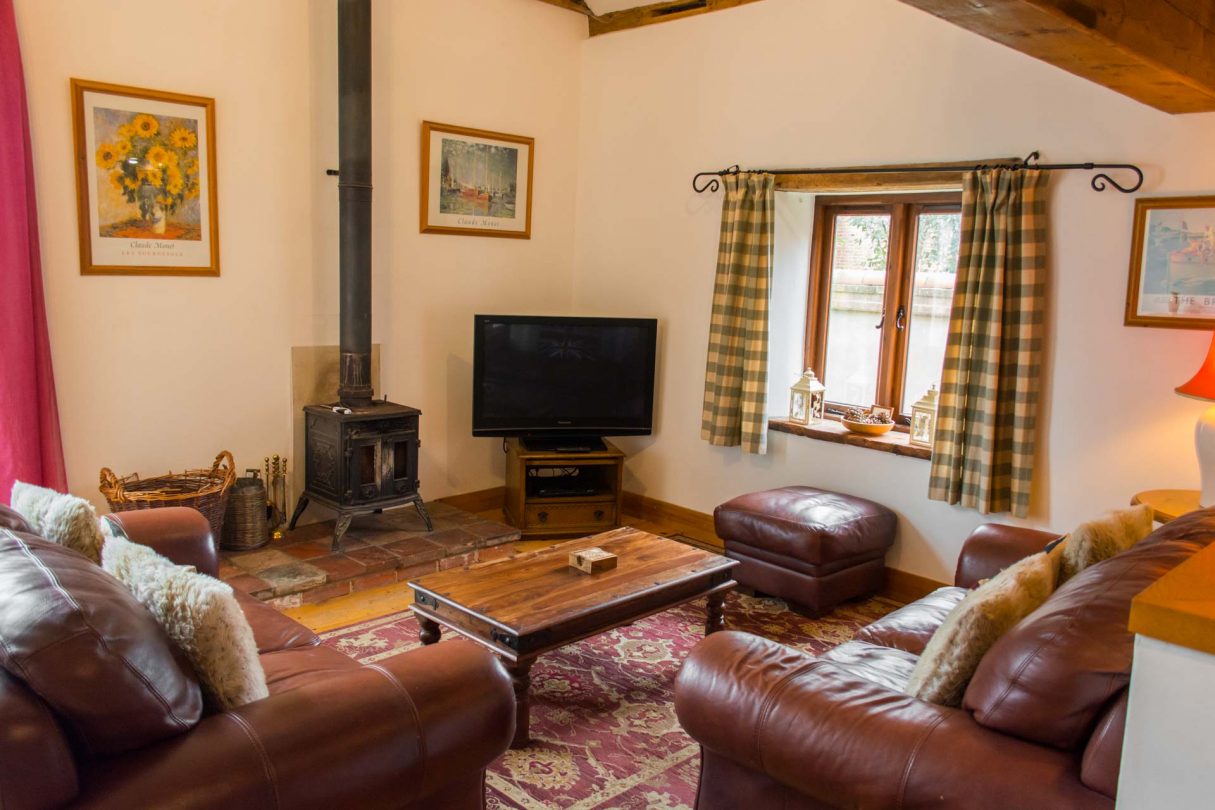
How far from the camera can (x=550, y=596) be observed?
301 cm

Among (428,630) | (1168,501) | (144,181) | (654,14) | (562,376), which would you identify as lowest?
(428,630)

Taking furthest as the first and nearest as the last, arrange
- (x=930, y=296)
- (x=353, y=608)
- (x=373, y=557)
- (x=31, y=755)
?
(x=930, y=296), (x=373, y=557), (x=353, y=608), (x=31, y=755)

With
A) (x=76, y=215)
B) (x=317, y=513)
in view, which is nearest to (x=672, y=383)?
(x=317, y=513)

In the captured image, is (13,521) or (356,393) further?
(356,393)

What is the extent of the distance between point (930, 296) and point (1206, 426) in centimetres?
156

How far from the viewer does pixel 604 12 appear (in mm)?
5480

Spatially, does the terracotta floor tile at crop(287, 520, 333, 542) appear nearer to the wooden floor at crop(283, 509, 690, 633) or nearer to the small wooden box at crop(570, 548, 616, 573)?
the wooden floor at crop(283, 509, 690, 633)

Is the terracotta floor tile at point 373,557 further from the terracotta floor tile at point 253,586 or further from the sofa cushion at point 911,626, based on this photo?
the sofa cushion at point 911,626

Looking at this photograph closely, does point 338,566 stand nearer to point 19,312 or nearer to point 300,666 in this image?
point 19,312

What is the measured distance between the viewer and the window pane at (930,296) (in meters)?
4.43

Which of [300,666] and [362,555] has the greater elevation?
[300,666]

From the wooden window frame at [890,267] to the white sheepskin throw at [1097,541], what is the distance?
Answer: 229 cm

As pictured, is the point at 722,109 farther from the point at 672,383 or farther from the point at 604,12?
the point at 672,383

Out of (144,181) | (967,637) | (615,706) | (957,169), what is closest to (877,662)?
(967,637)
